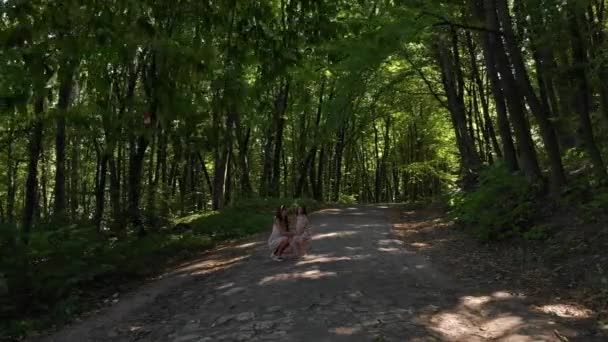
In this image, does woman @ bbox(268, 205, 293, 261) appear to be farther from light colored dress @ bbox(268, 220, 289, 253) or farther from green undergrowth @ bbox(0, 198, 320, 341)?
green undergrowth @ bbox(0, 198, 320, 341)

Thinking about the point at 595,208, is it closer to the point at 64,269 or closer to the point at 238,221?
the point at 64,269

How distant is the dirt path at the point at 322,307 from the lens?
20.6 feet

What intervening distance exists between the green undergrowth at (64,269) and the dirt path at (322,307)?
67cm

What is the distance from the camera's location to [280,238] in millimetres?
11500

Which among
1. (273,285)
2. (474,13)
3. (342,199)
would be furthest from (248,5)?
(342,199)

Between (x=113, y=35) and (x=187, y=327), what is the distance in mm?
4401

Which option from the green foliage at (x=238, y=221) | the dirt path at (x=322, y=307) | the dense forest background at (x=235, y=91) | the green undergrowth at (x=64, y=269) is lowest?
the dirt path at (x=322, y=307)

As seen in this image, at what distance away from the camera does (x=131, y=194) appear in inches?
580

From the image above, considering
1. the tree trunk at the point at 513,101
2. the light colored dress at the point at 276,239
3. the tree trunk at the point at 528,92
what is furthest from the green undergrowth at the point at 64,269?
the tree trunk at the point at 528,92

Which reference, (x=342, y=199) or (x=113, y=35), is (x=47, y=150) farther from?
(x=113, y=35)

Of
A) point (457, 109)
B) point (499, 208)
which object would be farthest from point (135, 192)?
point (457, 109)

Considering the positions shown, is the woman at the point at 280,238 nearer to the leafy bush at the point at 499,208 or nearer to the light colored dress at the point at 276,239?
the light colored dress at the point at 276,239

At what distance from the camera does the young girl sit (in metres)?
11.5

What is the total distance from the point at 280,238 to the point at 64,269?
13.9 ft
